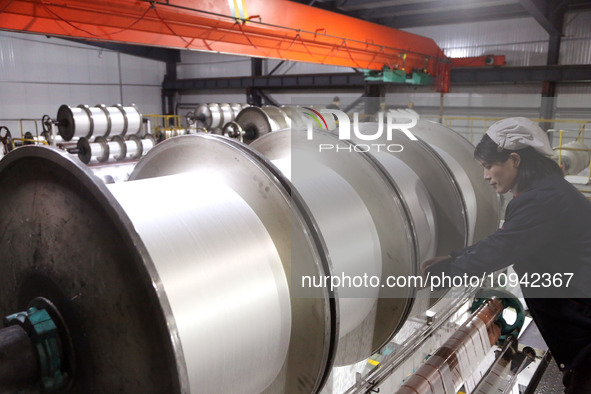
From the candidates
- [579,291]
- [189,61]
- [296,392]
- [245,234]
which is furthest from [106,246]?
[189,61]

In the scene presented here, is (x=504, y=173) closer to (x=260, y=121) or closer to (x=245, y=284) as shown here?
(x=245, y=284)

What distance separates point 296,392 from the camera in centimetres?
126

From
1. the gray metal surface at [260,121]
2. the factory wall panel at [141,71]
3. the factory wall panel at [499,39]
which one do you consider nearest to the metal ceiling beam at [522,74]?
the factory wall panel at [499,39]

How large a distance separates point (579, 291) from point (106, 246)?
164cm

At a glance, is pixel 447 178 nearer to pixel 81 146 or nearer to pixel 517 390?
pixel 517 390

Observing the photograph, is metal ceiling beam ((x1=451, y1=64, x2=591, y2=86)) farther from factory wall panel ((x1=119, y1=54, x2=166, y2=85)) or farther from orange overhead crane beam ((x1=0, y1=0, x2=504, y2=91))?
factory wall panel ((x1=119, y1=54, x2=166, y2=85))

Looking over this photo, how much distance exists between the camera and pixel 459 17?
11891mm

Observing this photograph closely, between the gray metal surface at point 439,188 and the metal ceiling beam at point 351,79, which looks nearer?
the gray metal surface at point 439,188

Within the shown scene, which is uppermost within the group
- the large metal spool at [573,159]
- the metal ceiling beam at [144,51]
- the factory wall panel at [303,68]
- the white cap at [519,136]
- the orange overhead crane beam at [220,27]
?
the metal ceiling beam at [144,51]

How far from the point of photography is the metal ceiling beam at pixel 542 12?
354 inches

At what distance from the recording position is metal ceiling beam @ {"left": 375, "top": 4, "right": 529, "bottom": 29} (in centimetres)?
1118

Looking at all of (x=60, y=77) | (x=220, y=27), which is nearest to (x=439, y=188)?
(x=220, y=27)

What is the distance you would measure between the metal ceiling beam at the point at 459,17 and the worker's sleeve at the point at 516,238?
11.0m

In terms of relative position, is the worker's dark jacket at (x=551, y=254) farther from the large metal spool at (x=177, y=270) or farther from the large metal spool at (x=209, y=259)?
the large metal spool at (x=177, y=270)
